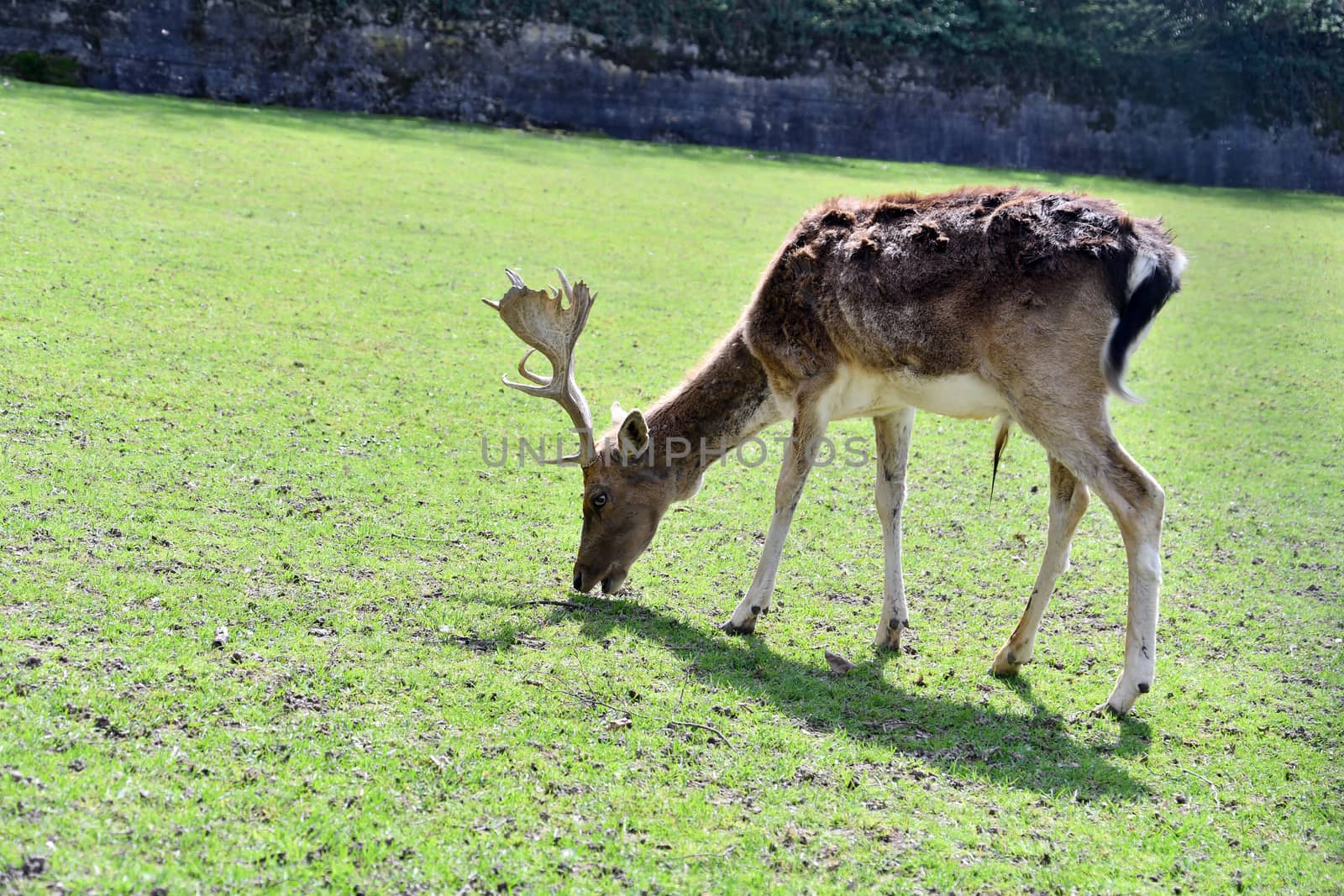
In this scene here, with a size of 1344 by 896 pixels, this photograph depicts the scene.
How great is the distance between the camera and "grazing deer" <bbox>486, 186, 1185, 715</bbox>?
21.3 ft

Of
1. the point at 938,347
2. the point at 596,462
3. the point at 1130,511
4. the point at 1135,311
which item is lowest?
the point at 596,462

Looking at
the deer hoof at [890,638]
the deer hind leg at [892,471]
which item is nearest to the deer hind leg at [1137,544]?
the deer hoof at [890,638]

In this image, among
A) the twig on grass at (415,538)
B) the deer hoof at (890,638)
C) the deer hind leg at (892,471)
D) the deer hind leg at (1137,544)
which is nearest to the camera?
the deer hind leg at (1137,544)

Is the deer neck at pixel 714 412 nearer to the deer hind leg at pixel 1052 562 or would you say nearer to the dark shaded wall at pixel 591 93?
the deer hind leg at pixel 1052 562

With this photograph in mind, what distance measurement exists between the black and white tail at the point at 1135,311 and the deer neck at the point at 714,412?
2.32 m

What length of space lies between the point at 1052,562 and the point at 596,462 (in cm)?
300

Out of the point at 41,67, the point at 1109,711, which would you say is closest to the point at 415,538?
the point at 1109,711

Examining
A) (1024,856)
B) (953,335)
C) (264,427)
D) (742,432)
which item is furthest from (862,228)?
(264,427)

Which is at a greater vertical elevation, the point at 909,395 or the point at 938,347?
the point at 938,347

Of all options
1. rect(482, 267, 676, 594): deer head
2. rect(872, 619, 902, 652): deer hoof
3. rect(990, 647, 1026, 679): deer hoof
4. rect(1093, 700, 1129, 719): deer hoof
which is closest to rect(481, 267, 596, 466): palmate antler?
rect(482, 267, 676, 594): deer head

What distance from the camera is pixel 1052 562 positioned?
23.5ft

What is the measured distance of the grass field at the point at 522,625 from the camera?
4.92m

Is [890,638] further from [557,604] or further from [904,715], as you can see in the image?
[557,604]

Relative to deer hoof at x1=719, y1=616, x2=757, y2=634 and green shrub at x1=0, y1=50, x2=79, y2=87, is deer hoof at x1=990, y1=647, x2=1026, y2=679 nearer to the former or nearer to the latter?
deer hoof at x1=719, y1=616, x2=757, y2=634
